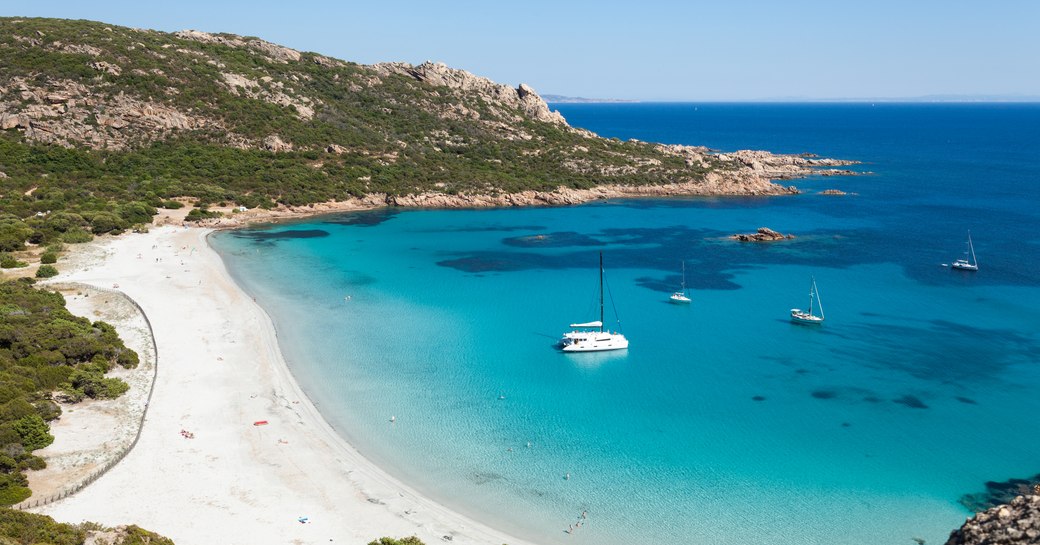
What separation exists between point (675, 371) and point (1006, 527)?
2552cm

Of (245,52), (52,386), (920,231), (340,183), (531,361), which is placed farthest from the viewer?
(245,52)

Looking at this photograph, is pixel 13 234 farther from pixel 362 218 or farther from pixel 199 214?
pixel 362 218

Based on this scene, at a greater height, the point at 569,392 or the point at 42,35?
the point at 42,35

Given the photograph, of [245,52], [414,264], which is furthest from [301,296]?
[245,52]

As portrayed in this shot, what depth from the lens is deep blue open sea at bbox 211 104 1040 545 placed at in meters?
28.7

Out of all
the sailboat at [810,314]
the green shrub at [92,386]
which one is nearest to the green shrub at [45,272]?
the green shrub at [92,386]

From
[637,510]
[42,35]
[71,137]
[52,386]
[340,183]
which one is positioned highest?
[42,35]

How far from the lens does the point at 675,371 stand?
42.6 metres

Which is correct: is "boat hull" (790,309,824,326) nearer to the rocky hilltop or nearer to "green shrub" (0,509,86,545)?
"green shrub" (0,509,86,545)

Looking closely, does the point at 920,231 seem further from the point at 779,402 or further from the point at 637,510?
the point at 637,510

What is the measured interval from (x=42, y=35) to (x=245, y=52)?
30.6 meters

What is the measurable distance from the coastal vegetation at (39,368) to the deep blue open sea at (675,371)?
9.70 metres

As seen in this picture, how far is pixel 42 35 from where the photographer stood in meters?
99.4

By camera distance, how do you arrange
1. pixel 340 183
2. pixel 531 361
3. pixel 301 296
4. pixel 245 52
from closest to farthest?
pixel 531 361 → pixel 301 296 → pixel 340 183 → pixel 245 52
